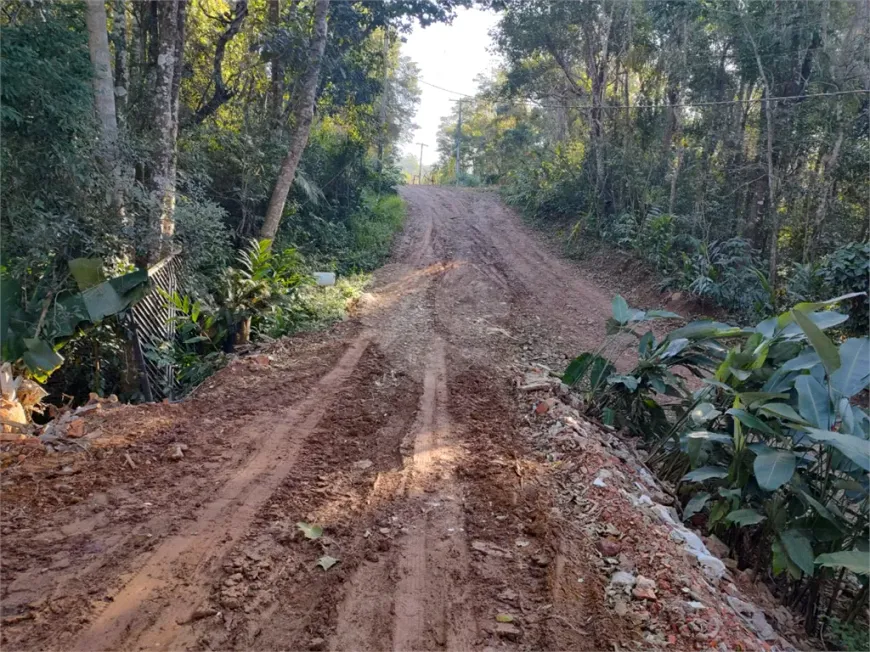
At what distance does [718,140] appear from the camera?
531 inches

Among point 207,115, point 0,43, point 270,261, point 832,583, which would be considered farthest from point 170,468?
point 207,115

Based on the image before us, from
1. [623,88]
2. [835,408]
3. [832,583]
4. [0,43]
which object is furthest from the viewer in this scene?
[623,88]

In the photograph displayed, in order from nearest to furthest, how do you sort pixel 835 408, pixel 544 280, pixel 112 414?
pixel 835 408 < pixel 112 414 < pixel 544 280

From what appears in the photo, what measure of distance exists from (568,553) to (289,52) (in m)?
11.6

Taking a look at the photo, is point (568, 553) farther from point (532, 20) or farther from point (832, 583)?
point (532, 20)

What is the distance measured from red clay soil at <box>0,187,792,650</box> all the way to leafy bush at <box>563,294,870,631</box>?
26.8 inches

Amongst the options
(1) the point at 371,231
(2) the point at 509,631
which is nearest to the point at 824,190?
(1) the point at 371,231

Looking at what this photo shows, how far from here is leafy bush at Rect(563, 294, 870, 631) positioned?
3605 millimetres

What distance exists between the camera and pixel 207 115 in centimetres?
1136

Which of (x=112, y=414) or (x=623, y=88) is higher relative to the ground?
(x=623, y=88)

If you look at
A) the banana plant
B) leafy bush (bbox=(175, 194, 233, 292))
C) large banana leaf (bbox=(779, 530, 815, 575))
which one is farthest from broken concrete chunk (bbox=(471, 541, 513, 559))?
leafy bush (bbox=(175, 194, 233, 292))

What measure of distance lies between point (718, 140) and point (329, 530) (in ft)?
44.9

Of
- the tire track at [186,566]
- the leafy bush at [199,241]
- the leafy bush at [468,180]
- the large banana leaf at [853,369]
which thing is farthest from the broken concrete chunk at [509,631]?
the leafy bush at [468,180]

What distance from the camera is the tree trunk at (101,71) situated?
6.88 m
